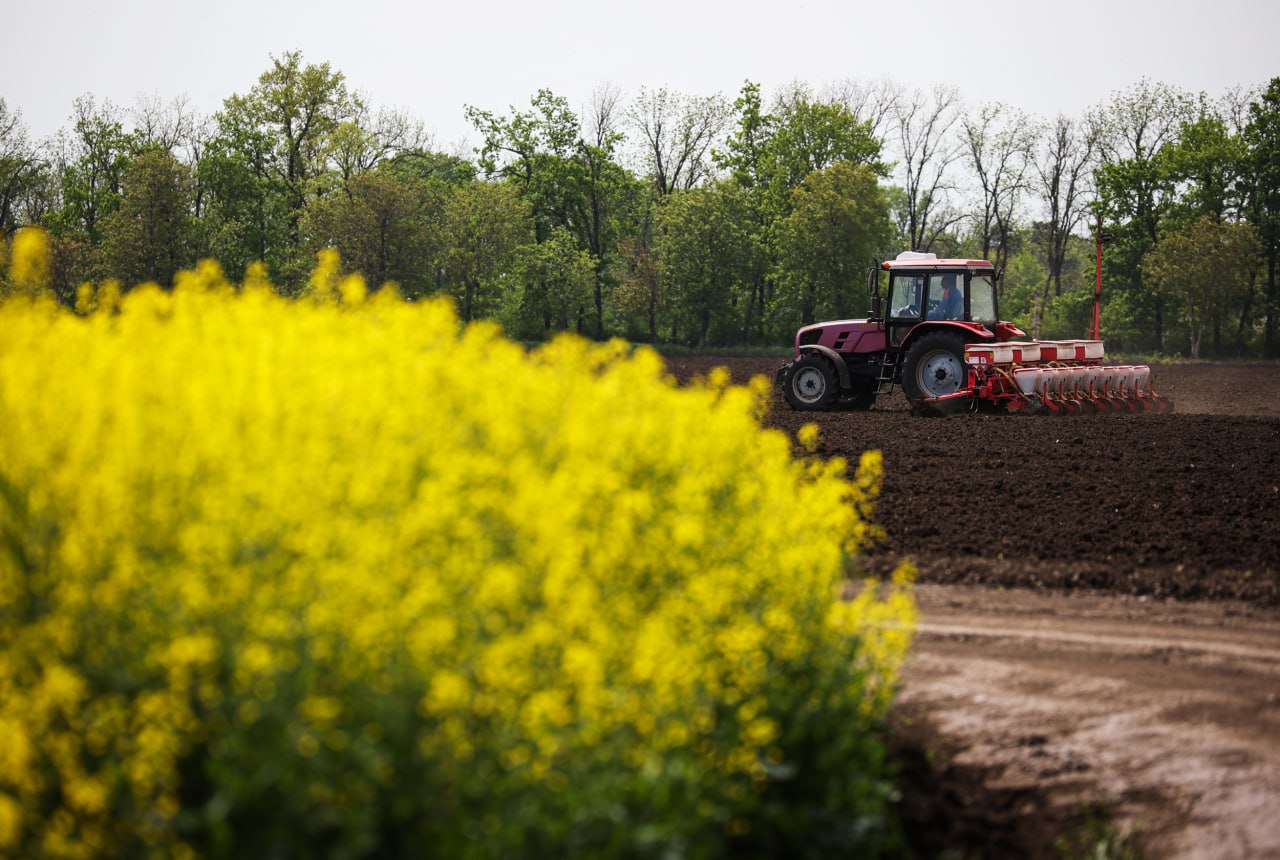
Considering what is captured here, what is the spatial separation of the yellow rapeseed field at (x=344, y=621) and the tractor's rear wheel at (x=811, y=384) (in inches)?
718

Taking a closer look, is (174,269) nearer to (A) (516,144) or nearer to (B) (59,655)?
(A) (516,144)

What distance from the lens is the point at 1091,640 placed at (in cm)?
827

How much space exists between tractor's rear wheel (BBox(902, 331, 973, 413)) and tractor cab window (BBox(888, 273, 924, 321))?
0.68 m

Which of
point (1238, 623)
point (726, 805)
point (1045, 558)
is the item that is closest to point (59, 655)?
point (726, 805)

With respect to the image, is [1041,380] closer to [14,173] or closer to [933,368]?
[933,368]

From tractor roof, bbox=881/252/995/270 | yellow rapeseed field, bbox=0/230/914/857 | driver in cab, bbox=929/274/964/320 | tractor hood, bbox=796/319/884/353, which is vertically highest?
tractor roof, bbox=881/252/995/270

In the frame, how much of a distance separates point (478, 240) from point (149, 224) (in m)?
13.0

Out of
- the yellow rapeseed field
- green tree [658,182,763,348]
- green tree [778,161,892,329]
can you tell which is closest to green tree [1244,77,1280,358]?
green tree [778,161,892,329]

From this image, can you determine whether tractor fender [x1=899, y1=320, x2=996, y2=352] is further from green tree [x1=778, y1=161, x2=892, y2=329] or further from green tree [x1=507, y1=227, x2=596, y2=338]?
green tree [x1=507, y1=227, x2=596, y2=338]

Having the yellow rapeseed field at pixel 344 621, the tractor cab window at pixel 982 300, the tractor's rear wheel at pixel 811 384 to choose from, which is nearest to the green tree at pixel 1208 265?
the tractor cab window at pixel 982 300

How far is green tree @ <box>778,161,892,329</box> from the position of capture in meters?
54.8

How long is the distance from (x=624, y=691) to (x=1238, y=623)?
6479mm

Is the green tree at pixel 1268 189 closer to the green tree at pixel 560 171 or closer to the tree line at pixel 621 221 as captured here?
the tree line at pixel 621 221

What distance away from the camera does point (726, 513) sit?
5797 mm
